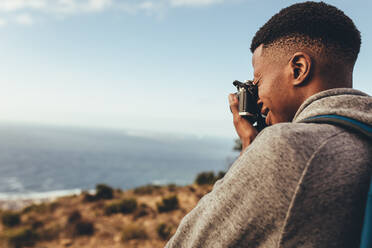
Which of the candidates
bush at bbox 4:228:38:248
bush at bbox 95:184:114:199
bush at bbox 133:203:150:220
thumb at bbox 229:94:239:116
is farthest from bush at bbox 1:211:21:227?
thumb at bbox 229:94:239:116

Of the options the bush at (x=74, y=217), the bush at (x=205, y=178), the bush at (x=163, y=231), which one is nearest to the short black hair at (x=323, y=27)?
the bush at (x=163, y=231)

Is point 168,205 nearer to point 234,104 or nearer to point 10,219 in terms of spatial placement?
point 10,219

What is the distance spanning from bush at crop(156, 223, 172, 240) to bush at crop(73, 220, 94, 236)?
250 centimetres

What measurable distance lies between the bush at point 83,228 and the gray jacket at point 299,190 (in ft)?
28.8

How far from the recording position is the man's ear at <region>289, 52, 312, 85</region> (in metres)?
1.13

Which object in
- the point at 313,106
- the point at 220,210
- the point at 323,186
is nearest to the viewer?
the point at 323,186

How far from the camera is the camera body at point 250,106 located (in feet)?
4.92

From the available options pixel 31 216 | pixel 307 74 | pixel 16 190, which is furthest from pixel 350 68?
pixel 16 190

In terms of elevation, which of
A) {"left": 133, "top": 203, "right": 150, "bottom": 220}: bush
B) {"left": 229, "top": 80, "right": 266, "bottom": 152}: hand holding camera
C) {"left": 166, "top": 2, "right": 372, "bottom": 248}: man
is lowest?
{"left": 133, "top": 203, "right": 150, "bottom": 220}: bush

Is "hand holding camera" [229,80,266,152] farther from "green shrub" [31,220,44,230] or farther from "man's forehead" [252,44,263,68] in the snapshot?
"green shrub" [31,220,44,230]

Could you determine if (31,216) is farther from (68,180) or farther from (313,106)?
(68,180)

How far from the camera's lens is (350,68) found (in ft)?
3.85

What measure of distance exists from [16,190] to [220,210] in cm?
5407

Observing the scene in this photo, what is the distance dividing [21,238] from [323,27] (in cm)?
999
